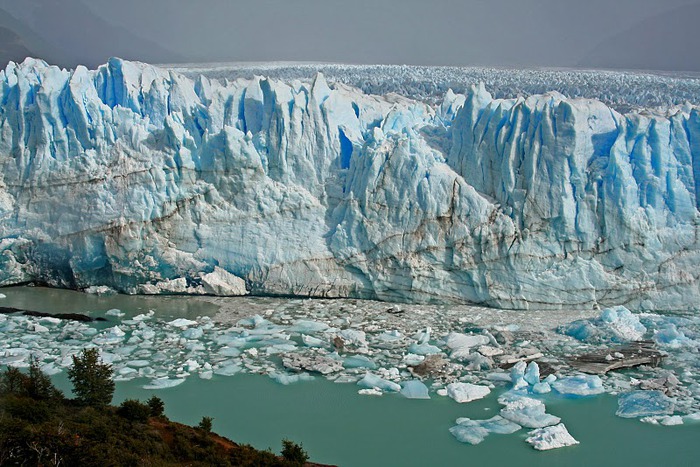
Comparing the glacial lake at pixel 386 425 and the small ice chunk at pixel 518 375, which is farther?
the small ice chunk at pixel 518 375

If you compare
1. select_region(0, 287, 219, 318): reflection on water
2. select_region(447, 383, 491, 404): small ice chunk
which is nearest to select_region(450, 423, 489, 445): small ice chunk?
select_region(447, 383, 491, 404): small ice chunk

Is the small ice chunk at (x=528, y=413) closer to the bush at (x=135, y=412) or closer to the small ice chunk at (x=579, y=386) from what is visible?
the small ice chunk at (x=579, y=386)

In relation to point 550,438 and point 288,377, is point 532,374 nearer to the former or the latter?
point 550,438

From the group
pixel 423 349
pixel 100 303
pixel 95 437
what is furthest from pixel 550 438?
pixel 100 303

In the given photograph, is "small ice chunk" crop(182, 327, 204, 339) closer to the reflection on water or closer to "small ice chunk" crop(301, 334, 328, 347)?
the reflection on water

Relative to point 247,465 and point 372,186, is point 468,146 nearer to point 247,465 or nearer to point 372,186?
point 372,186

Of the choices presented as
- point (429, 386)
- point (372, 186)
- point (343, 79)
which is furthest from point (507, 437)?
point (343, 79)

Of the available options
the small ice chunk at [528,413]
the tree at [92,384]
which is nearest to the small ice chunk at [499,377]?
the small ice chunk at [528,413]
